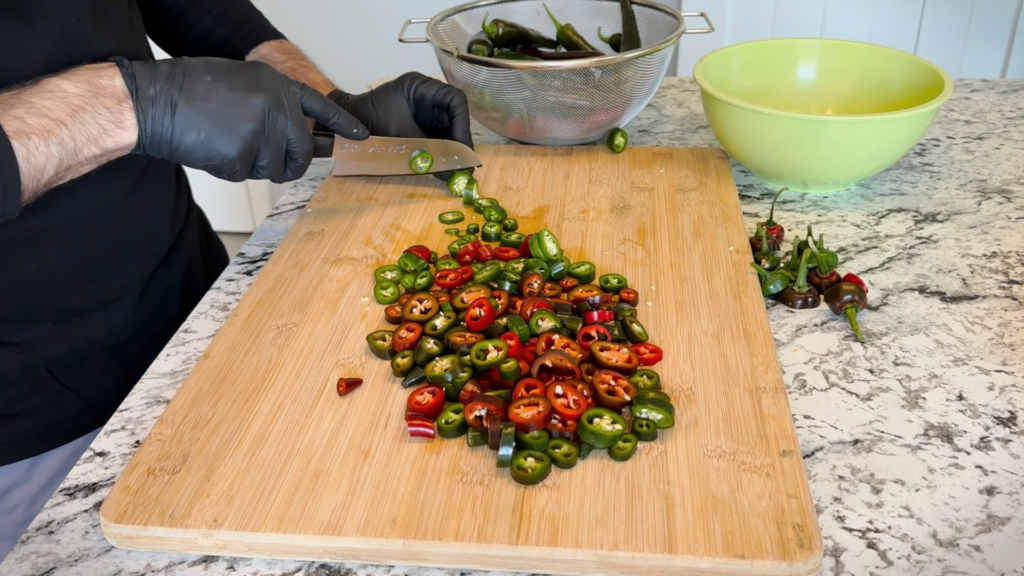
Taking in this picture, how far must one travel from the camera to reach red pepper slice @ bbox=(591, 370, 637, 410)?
1100 millimetres

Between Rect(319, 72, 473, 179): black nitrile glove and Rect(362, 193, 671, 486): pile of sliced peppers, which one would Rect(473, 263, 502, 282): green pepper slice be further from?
Rect(319, 72, 473, 179): black nitrile glove

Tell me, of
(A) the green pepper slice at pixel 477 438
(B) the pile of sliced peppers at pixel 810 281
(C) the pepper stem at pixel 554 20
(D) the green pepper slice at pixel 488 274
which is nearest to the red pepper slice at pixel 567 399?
(A) the green pepper slice at pixel 477 438

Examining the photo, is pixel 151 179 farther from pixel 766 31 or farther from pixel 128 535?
pixel 766 31

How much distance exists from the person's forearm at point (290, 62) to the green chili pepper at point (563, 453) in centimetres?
124

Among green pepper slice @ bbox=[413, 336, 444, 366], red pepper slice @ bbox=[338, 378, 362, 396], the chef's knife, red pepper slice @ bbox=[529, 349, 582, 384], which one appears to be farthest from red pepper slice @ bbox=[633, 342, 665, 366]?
the chef's knife

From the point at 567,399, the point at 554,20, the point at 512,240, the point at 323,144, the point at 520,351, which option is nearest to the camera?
the point at 567,399

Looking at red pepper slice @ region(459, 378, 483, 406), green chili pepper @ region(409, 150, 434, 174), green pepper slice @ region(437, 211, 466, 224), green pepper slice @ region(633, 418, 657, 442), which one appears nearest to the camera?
green pepper slice @ region(633, 418, 657, 442)

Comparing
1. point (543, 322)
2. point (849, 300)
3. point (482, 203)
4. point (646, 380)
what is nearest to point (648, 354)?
point (646, 380)

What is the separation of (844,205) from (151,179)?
1.48 m

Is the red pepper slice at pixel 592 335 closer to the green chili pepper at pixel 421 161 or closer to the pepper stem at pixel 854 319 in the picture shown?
the pepper stem at pixel 854 319

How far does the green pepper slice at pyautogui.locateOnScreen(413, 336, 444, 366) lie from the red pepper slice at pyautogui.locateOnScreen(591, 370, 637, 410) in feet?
0.82

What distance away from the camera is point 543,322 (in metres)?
1.28

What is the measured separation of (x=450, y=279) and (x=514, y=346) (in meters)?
0.26

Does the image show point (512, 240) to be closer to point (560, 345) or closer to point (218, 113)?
point (560, 345)
